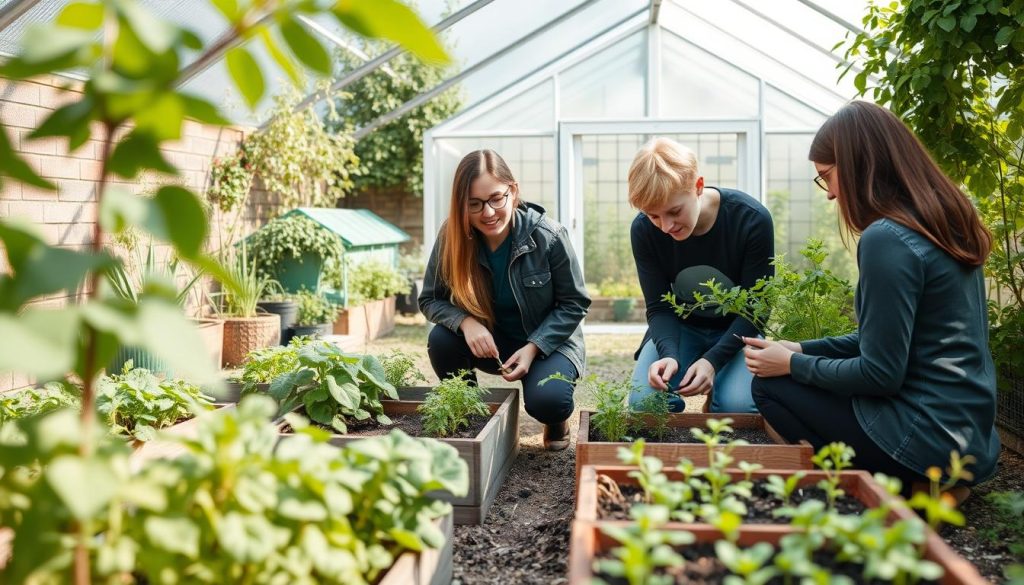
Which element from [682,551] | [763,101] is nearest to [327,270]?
[763,101]

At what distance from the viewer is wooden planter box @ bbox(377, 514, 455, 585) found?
1241mm

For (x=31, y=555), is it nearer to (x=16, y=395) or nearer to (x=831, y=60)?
(x=16, y=395)

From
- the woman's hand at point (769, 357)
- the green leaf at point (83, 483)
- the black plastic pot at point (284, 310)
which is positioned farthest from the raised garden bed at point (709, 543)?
the black plastic pot at point (284, 310)

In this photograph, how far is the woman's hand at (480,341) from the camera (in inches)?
111

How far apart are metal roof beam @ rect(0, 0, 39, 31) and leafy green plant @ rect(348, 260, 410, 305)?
3074 millimetres

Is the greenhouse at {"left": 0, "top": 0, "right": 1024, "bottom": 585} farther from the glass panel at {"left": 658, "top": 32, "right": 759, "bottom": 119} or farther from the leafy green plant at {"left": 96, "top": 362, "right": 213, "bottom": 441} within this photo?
the glass panel at {"left": 658, "top": 32, "right": 759, "bottom": 119}

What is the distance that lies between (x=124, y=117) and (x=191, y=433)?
166cm

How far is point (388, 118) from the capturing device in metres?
7.14

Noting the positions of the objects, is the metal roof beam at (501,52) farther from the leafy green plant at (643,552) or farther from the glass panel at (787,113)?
the leafy green plant at (643,552)

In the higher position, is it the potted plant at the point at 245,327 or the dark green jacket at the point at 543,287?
the dark green jacket at the point at 543,287

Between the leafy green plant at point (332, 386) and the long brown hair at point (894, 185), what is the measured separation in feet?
4.39

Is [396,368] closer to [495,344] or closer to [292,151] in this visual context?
[495,344]

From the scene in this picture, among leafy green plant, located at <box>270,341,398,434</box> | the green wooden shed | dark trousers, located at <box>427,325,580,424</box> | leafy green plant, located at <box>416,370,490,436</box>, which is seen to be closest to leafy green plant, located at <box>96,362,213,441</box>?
leafy green plant, located at <box>270,341,398,434</box>

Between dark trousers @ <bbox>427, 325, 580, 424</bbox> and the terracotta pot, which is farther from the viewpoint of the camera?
the terracotta pot
